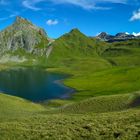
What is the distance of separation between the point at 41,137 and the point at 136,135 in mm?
11158

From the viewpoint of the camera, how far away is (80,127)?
1592 inches

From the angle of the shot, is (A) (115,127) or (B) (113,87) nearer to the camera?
(A) (115,127)

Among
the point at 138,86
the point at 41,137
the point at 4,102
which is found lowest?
the point at 41,137

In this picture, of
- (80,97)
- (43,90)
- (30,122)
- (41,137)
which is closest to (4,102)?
(30,122)

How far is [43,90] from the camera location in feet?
593

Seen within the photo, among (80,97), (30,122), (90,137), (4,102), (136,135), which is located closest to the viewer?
(136,135)

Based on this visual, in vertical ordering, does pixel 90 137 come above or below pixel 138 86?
below

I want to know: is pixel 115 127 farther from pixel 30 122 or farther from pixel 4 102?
pixel 4 102

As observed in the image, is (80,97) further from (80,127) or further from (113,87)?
(80,127)

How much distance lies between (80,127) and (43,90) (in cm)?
14132

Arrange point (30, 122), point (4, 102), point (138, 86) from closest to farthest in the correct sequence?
point (30, 122), point (4, 102), point (138, 86)

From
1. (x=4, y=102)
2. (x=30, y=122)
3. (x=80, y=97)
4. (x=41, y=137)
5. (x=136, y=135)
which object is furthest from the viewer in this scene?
(x=80, y=97)

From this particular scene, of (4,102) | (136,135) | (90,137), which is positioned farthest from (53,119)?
(4,102)

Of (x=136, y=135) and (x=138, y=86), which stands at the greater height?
(x=138, y=86)
